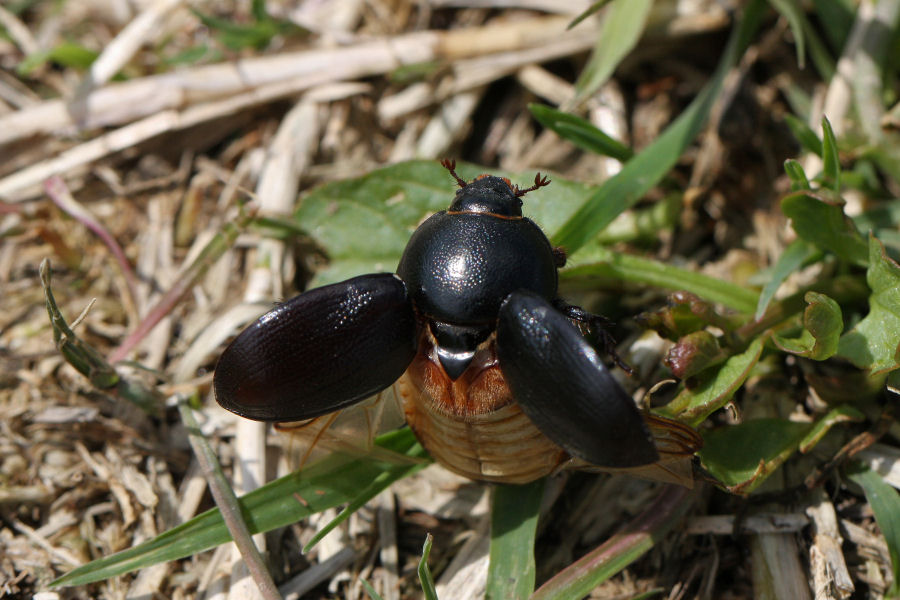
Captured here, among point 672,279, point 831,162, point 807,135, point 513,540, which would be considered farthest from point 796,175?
point 513,540

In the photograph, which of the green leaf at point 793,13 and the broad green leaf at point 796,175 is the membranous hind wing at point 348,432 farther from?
the green leaf at point 793,13

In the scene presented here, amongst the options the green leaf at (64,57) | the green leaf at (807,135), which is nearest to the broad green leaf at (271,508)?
the green leaf at (807,135)

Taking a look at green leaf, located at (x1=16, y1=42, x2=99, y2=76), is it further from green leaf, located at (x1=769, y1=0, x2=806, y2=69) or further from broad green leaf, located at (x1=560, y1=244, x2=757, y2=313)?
green leaf, located at (x1=769, y1=0, x2=806, y2=69)

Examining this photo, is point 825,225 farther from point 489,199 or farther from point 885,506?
point 489,199

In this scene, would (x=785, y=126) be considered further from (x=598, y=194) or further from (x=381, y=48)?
(x=381, y=48)

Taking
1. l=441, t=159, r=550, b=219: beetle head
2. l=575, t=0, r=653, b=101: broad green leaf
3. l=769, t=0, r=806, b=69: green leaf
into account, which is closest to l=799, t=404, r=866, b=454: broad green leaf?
l=441, t=159, r=550, b=219: beetle head

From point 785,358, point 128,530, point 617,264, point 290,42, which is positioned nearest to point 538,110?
point 617,264
